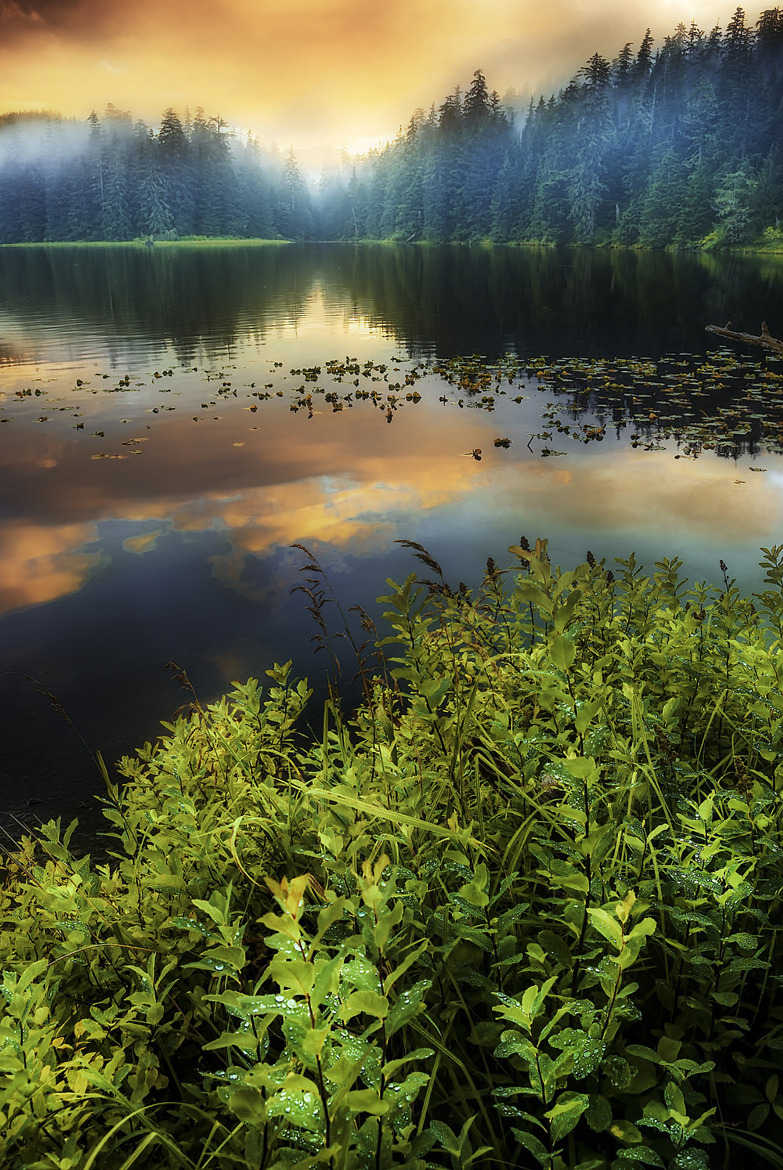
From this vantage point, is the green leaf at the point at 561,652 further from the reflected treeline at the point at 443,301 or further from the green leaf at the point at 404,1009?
the reflected treeline at the point at 443,301

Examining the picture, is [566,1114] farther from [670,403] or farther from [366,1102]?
[670,403]

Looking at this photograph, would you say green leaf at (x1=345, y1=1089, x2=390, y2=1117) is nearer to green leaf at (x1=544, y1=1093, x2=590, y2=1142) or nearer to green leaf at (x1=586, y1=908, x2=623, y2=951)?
green leaf at (x1=544, y1=1093, x2=590, y2=1142)

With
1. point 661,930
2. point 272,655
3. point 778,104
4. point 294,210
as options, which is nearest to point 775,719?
point 661,930

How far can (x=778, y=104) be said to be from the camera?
6731 cm

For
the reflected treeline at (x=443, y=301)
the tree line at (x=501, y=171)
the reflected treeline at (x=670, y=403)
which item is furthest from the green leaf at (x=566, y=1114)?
the tree line at (x=501, y=171)

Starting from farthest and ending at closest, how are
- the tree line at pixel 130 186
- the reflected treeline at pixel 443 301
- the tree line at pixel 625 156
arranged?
the tree line at pixel 130 186 < the tree line at pixel 625 156 < the reflected treeline at pixel 443 301

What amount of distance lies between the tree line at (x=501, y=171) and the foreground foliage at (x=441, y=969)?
7044 cm

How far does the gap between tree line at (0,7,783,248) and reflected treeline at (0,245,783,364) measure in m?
13.5

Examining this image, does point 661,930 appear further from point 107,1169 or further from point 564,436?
point 564,436

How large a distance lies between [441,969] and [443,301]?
3764cm

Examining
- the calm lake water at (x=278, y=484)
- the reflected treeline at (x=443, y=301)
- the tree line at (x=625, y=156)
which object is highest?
the tree line at (x=625, y=156)

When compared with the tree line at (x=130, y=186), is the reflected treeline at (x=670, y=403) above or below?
below

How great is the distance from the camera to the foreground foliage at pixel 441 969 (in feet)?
3.84

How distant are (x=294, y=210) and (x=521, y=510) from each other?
510 feet
